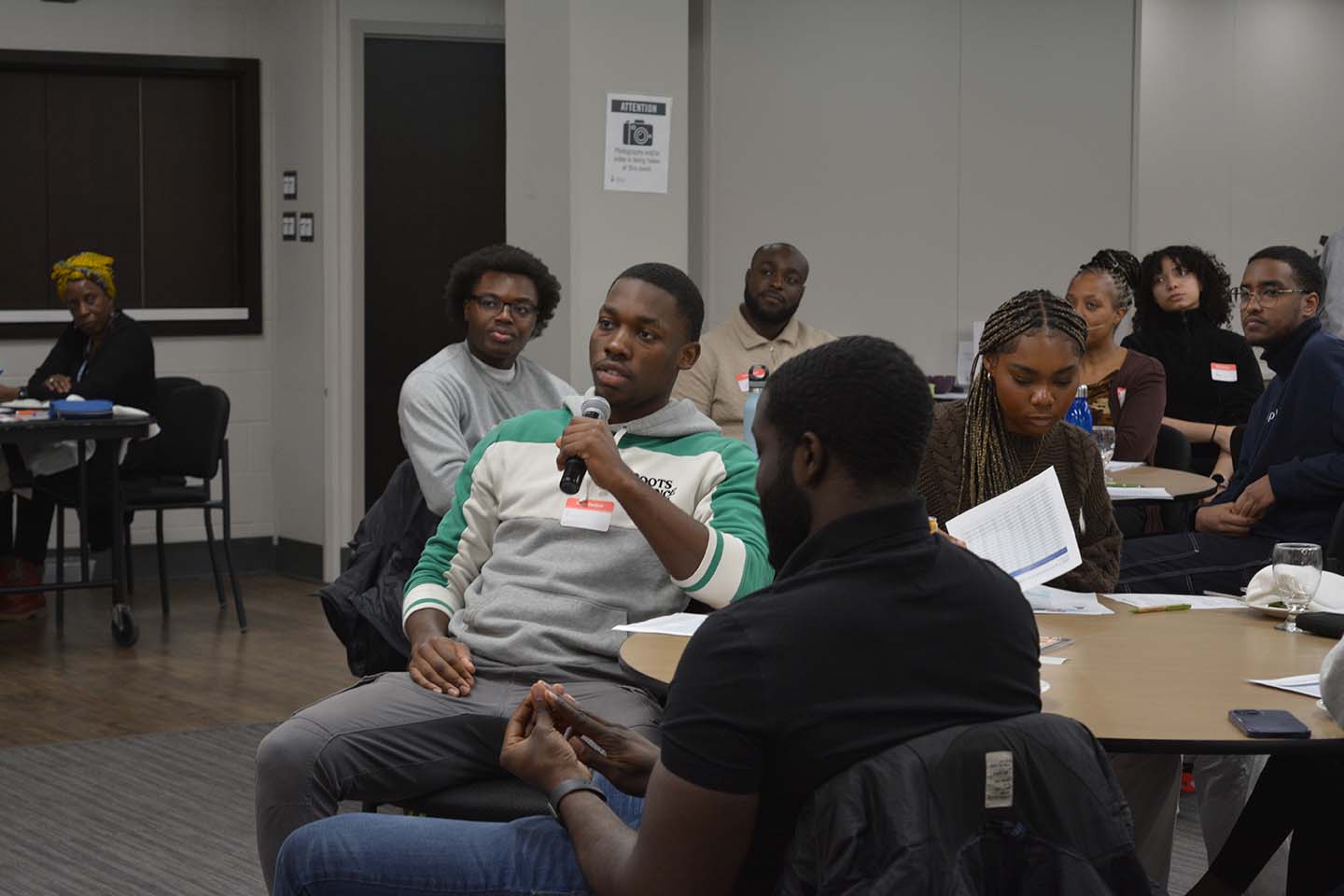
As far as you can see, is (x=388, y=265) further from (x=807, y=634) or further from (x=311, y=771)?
(x=807, y=634)

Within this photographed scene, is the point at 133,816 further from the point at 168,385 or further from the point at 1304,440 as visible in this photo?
the point at 168,385

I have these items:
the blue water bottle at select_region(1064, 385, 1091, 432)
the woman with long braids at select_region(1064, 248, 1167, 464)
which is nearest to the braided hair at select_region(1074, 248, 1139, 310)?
the woman with long braids at select_region(1064, 248, 1167, 464)

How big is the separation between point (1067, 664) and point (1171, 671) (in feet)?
0.48

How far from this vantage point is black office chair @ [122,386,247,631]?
654 centimetres

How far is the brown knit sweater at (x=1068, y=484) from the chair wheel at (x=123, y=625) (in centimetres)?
400

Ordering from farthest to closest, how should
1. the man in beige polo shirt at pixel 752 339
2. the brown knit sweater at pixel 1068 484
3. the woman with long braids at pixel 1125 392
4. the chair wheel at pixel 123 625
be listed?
the chair wheel at pixel 123 625
the man in beige polo shirt at pixel 752 339
the woman with long braids at pixel 1125 392
the brown knit sweater at pixel 1068 484

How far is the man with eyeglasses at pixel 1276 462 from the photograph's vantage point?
420cm

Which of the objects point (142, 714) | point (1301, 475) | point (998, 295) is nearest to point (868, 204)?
point (998, 295)

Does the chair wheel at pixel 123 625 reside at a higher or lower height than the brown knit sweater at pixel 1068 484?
lower

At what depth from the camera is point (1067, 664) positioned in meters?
2.39

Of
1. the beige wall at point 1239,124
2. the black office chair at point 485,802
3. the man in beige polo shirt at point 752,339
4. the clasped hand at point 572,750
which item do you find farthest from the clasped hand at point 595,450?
the beige wall at point 1239,124

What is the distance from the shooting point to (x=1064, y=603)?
2.87 m

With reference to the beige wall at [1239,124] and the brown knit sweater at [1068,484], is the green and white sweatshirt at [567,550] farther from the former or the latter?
the beige wall at [1239,124]

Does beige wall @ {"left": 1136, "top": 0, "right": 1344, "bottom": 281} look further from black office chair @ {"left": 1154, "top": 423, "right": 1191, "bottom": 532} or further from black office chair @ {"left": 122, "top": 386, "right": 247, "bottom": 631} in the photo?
black office chair @ {"left": 122, "top": 386, "right": 247, "bottom": 631}
